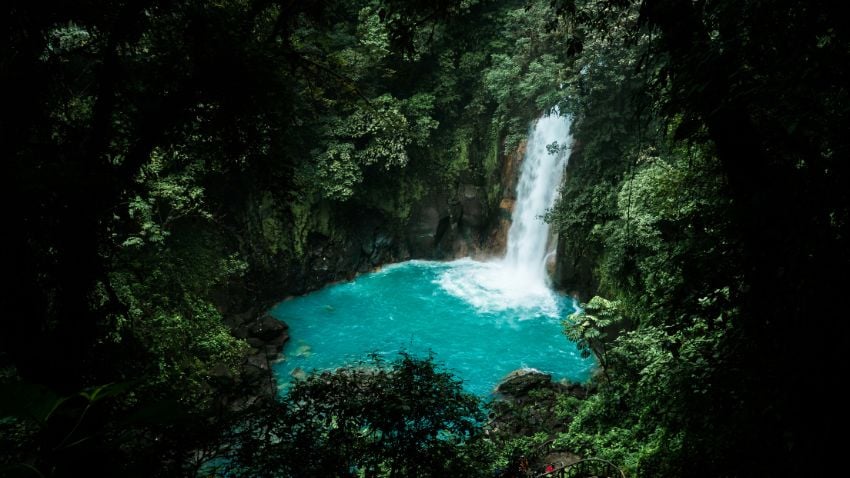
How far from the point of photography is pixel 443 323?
48.1ft

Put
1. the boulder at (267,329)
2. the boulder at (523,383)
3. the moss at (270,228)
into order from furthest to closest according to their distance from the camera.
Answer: the moss at (270,228) → the boulder at (267,329) → the boulder at (523,383)

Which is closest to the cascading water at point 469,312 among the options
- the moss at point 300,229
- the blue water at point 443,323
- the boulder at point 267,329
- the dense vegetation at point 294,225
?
the blue water at point 443,323

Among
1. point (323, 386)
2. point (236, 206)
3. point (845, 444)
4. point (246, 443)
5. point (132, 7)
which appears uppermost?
point (236, 206)

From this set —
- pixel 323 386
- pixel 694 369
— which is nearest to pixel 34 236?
pixel 323 386

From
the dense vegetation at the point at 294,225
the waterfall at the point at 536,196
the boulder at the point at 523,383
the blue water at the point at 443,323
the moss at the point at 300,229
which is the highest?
the waterfall at the point at 536,196

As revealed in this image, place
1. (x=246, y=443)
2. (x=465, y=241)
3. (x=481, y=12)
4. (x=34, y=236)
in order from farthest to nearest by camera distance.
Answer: (x=465, y=241), (x=481, y=12), (x=246, y=443), (x=34, y=236)

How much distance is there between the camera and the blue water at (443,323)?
12320mm

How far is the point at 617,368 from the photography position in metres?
8.64

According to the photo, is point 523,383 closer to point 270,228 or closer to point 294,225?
point 294,225

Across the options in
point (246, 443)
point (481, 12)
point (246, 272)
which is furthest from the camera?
point (481, 12)

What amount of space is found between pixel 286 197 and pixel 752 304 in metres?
3.80

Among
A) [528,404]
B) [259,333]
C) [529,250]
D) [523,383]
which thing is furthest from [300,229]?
[528,404]

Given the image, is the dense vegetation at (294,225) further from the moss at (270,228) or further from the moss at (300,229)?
the moss at (300,229)

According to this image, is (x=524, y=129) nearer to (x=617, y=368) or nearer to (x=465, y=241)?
(x=465, y=241)
